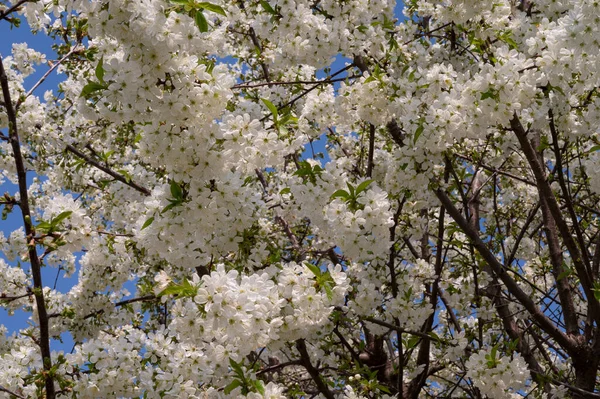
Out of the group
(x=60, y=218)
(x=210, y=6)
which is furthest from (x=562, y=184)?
(x=60, y=218)

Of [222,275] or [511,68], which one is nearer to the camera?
[222,275]

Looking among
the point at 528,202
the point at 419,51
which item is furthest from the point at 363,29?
the point at 528,202

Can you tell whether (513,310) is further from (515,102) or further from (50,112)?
(50,112)

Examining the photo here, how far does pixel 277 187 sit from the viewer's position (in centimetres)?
708

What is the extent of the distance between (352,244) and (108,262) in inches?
130

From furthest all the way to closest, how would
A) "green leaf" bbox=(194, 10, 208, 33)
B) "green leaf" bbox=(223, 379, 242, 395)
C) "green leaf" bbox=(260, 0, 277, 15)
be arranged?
"green leaf" bbox=(260, 0, 277, 15)
"green leaf" bbox=(223, 379, 242, 395)
"green leaf" bbox=(194, 10, 208, 33)

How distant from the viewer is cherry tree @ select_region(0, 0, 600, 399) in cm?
365

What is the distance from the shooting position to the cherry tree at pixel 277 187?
3.65 metres

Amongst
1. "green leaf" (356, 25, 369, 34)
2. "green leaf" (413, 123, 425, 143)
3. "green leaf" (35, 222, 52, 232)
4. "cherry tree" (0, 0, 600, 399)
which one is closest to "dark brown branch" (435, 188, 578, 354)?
"cherry tree" (0, 0, 600, 399)

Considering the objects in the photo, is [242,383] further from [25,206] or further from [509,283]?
[509,283]

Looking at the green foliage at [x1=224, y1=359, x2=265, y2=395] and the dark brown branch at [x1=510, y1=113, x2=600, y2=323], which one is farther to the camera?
the dark brown branch at [x1=510, y1=113, x2=600, y2=323]

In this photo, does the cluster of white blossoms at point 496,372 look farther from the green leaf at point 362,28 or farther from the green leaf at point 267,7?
the green leaf at point 267,7

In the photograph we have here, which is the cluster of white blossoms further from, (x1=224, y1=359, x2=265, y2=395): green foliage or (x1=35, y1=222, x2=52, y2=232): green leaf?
(x1=35, y1=222, x2=52, y2=232): green leaf

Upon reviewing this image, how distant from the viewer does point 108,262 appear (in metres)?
6.77
